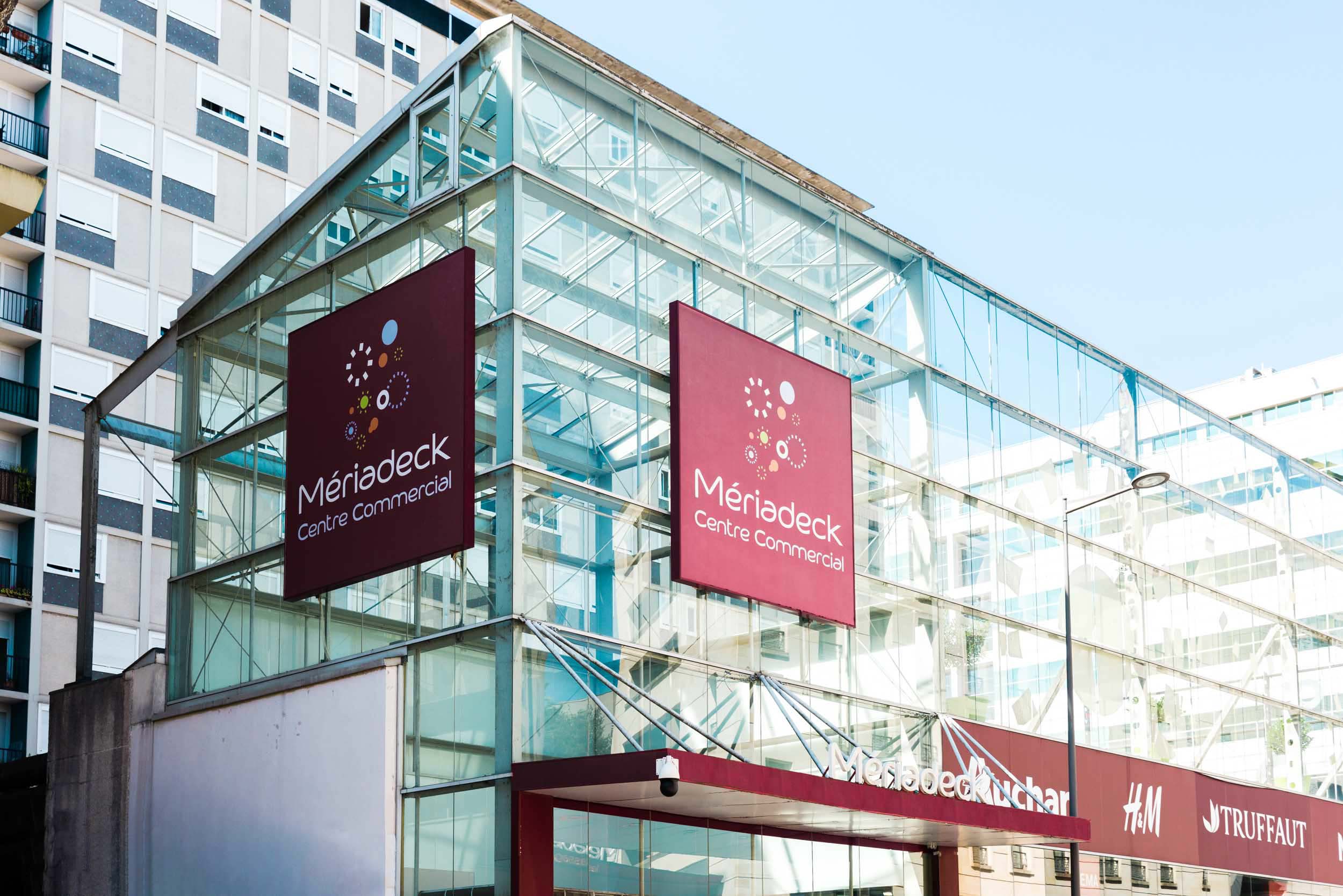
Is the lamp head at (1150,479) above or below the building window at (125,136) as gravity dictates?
below

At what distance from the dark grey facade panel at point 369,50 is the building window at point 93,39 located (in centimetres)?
1091

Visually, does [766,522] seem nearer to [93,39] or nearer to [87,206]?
[87,206]

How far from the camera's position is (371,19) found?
220 feet

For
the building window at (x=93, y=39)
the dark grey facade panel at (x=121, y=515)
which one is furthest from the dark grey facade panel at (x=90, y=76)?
the dark grey facade panel at (x=121, y=515)

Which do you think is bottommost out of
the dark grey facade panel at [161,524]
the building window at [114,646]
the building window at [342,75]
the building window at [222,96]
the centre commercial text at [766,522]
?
the building window at [114,646]

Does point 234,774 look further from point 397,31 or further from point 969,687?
point 397,31

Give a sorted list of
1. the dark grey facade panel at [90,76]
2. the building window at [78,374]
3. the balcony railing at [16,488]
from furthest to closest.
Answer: the dark grey facade panel at [90,76] < the building window at [78,374] < the balcony railing at [16,488]

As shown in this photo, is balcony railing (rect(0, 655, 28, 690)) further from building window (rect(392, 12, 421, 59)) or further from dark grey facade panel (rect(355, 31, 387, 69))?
building window (rect(392, 12, 421, 59))

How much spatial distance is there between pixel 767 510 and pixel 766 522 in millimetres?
217

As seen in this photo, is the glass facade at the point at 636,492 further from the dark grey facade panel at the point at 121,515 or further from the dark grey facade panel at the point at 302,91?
the dark grey facade panel at the point at 302,91

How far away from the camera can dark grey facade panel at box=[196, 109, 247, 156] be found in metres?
59.4

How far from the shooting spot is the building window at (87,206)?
55500mm

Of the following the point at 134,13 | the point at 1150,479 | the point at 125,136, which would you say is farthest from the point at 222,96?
the point at 1150,479

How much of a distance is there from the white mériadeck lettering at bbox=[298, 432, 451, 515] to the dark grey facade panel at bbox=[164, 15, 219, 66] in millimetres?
33204
